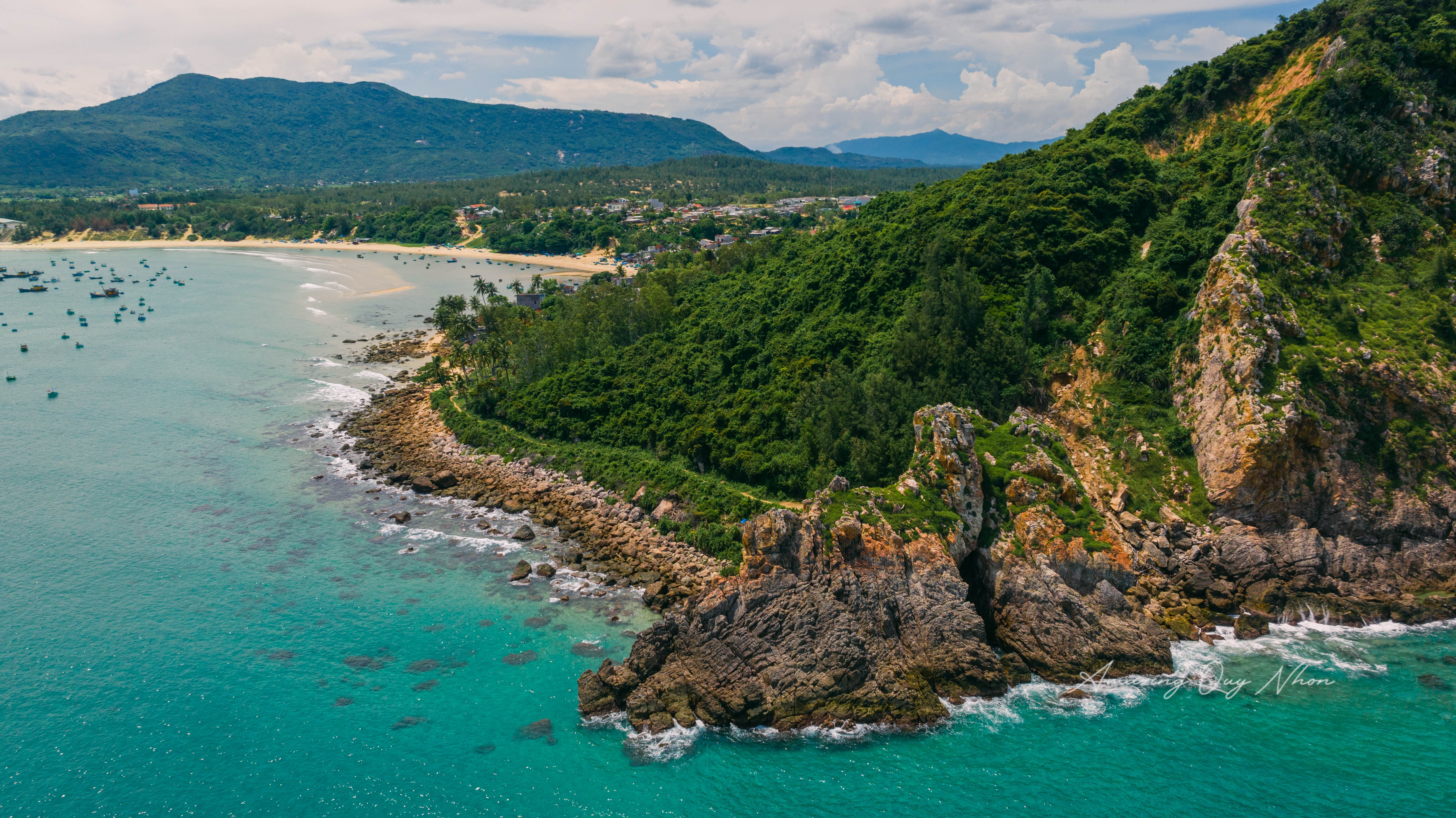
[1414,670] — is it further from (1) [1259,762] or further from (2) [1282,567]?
(1) [1259,762]

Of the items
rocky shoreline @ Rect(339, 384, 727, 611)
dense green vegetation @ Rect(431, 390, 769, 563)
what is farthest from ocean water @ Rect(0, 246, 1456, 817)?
dense green vegetation @ Rect(431, 390, 769, 563)

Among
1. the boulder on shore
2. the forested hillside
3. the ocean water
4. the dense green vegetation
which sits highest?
the forested hillside

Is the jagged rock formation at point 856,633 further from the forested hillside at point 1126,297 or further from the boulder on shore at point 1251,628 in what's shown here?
the forested hillside at point 1126,297

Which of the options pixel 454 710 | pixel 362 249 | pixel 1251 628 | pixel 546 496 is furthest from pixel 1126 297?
pixel 362 249

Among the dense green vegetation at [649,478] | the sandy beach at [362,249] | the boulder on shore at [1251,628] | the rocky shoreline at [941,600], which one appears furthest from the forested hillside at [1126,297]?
the sandy beach at [362,249]

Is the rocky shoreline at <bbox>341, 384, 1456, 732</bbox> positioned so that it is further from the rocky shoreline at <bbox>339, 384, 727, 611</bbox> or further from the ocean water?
the ocean water

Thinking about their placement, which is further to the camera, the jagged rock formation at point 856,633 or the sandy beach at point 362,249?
the sandy beach at point 362,249
